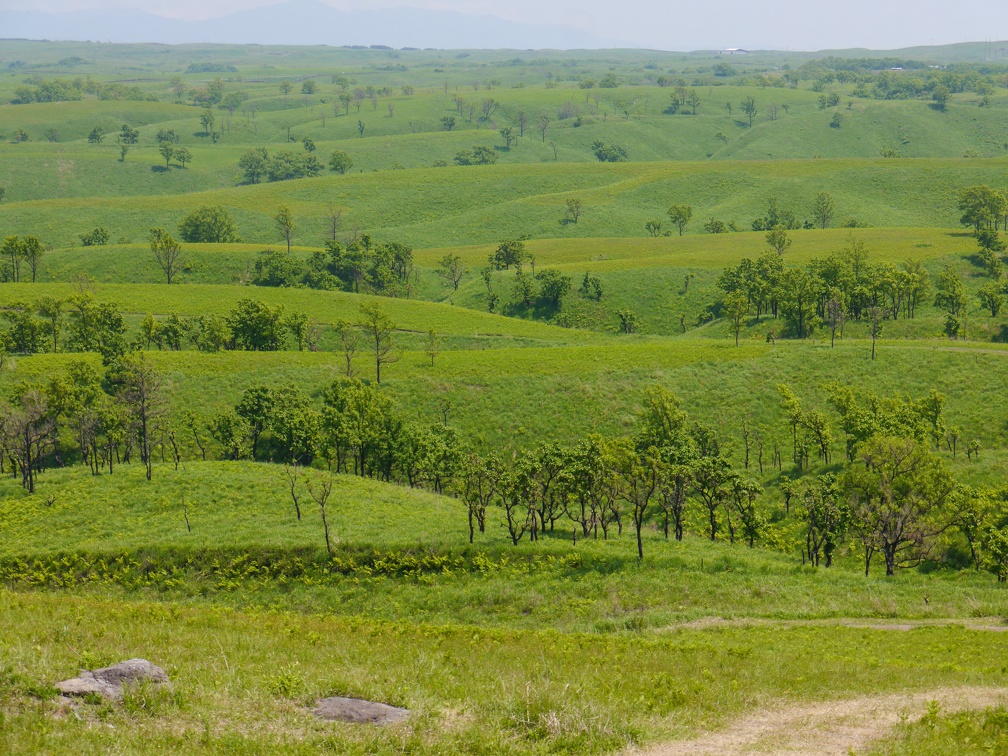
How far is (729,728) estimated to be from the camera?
3034 cm

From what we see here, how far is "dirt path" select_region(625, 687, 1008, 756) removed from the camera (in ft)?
92.4

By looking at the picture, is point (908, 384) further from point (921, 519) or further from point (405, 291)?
point (405, 291)

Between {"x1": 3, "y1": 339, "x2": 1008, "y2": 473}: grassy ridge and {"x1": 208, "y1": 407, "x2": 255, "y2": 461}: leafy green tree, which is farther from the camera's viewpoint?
{"x1": 3, "y1": 339, "x2": 1008, "y2": 473}: grassy ridge

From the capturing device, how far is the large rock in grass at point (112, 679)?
1106 inches

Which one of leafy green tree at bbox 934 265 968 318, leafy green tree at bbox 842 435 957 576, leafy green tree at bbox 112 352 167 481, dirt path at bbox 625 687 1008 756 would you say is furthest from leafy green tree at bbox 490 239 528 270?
dirt path at bbox 625 687 1008 756

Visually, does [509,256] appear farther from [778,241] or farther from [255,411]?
[255,411]

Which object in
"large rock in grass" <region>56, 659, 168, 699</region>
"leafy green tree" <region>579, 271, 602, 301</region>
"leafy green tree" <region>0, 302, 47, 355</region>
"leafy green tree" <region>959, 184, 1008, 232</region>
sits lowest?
"leafy green tree" <region>0, 302, 47, 355</region>

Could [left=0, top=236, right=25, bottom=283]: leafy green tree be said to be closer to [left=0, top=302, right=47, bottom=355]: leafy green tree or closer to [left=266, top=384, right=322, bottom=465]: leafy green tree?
[left=0, top=302, right=47, bottom=355]: leafy green tree

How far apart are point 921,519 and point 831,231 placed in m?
148

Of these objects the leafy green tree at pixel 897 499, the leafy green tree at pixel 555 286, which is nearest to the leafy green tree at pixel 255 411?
the leafy green tree at pixel 897 499

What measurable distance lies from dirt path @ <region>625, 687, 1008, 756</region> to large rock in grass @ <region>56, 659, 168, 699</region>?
16.9 m

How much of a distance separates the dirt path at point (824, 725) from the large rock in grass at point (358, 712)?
808 cm

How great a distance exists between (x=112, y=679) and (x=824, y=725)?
82.7 feet

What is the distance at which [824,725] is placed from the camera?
3028 cm
